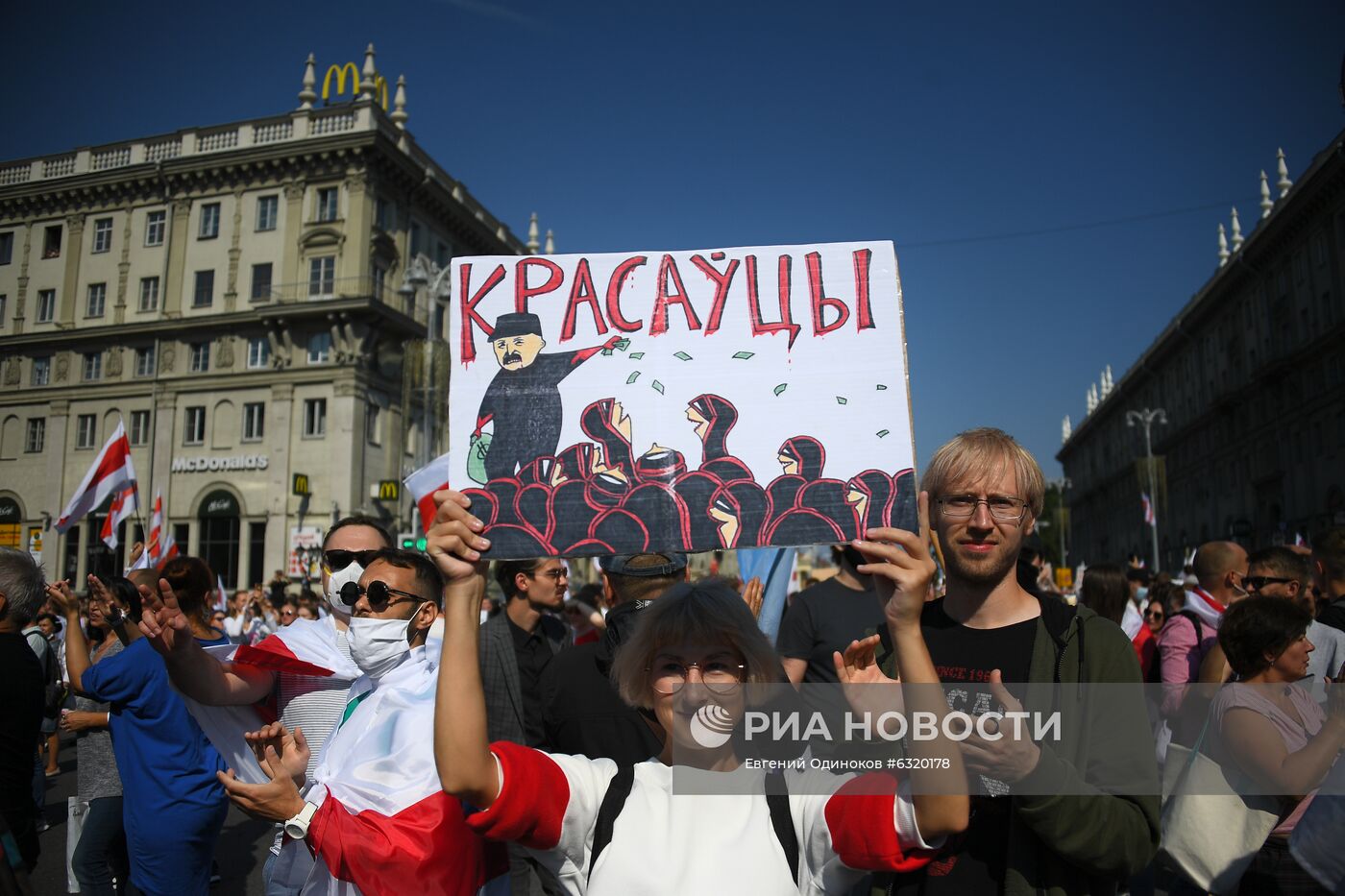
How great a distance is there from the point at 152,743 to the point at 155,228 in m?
41.4

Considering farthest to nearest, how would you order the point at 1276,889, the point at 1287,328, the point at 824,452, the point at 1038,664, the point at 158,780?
the point at 1287,328
the point at 158,780
the point at 1276,889
the point at 824,452
the point at 1038,664

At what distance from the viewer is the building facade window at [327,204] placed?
122 ft

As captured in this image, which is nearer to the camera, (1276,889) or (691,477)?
(691,477)

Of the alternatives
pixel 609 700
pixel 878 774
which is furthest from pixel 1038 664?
pixel 609 700

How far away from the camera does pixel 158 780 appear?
160 inches

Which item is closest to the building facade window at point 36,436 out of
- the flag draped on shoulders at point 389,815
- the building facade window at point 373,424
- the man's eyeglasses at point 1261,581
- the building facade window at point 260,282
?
the building facade window at point 260,282

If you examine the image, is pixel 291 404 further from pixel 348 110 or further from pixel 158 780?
pixel 158 780

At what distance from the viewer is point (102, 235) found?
3878 cm

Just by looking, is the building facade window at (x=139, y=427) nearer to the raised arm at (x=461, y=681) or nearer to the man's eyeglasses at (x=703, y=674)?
the raised arm at (x=461, y=681)

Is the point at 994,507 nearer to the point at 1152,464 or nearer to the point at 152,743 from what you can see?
the point at 152,743

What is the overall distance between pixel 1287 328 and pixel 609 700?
52.5 metres

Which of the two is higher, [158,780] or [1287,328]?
[1287,328]

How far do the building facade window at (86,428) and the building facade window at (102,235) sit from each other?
7.09m

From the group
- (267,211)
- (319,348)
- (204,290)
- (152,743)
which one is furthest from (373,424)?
(152,743)
